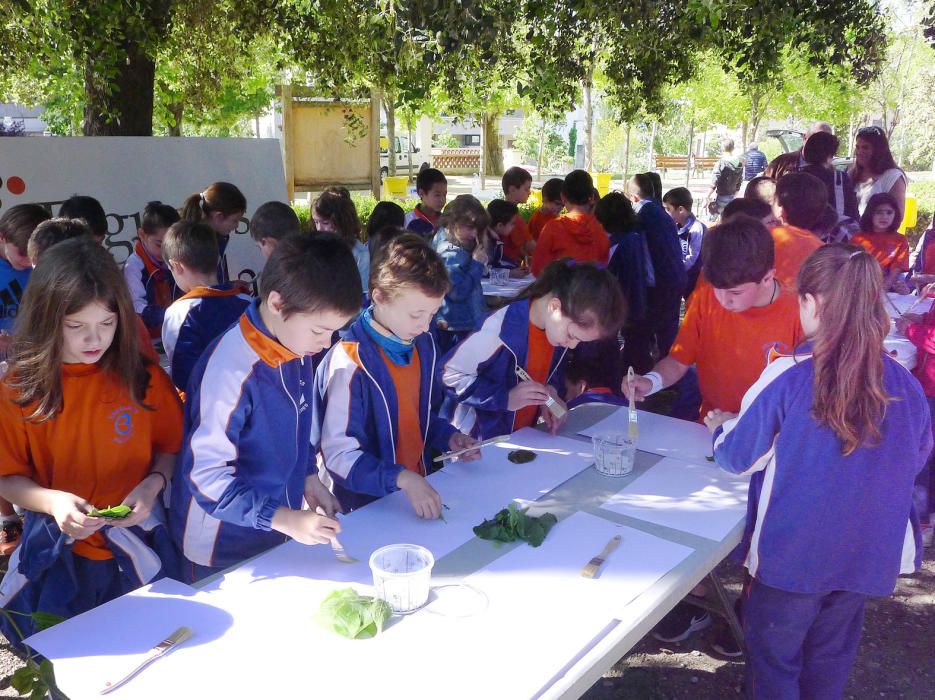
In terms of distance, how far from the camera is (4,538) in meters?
2.76

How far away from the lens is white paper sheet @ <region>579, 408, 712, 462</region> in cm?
253

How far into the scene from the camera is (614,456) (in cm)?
229

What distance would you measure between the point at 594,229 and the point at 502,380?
293 cm

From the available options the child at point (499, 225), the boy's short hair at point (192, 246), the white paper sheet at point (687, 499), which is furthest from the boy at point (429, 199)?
the white paper sheet at point (687, 499)

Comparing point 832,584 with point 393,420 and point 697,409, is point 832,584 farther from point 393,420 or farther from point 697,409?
point 697,409

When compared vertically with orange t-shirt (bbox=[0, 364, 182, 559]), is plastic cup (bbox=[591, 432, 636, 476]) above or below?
below

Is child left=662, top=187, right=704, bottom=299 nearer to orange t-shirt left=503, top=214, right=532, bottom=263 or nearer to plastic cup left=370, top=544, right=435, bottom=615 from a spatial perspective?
orange t-shirt left=503, top=214, right=532, bottom=263

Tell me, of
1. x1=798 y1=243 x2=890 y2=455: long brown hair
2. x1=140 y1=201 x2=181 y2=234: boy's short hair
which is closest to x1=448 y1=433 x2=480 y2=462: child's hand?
x1=798 y1=243 x2=890 y2=455: long brown hair

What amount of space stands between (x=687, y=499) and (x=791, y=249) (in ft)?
5.85

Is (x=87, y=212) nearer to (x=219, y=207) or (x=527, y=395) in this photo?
(x=219, y=207)

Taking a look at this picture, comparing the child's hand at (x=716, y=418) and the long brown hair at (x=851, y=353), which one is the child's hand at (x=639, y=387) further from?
the long brown hair at (x=851, y=353)

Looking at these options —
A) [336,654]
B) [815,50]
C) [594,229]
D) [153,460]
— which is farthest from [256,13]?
[336,654]

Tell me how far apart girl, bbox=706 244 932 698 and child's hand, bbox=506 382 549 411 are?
68 cm

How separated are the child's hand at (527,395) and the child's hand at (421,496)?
688 millimetres
